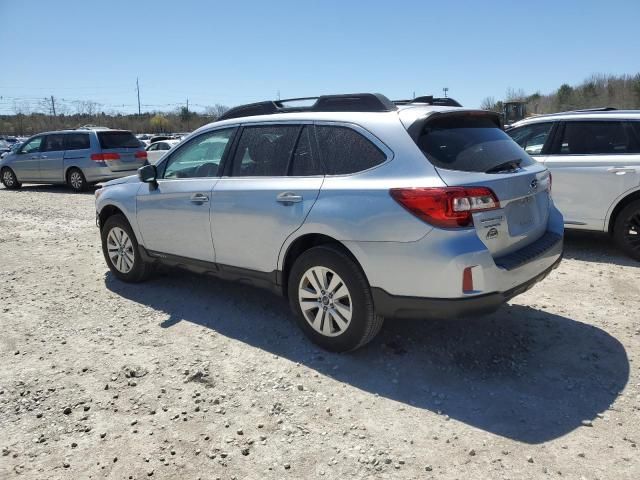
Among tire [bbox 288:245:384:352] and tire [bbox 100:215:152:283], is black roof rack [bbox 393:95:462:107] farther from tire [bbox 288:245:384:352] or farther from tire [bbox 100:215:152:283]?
tire [bbox 100:215:152:283]

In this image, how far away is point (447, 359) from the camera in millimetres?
3738

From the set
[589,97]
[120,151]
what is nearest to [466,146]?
[120,151]

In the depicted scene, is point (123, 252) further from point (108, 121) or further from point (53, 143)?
point (108, 121)

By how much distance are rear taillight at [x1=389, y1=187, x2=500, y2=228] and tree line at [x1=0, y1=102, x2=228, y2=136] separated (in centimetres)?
6894

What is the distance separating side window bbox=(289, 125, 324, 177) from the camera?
3.84 metres

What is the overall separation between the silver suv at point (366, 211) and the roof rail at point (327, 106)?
0.01 meters

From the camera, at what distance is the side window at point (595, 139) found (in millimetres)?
6113

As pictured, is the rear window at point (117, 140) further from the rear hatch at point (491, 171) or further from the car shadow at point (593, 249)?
the rear hatch at point (491, 171)

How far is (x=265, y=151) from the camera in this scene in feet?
13.9

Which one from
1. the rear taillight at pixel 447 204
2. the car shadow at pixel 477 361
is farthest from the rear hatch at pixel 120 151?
the rear taillight at pixel 447 204

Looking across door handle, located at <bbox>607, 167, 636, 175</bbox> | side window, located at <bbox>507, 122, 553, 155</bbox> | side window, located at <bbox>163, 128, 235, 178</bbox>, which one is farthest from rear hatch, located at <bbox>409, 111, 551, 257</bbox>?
side window, located at <bbox>507, 122, 553, 155</bbox>

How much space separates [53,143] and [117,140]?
83.1 inches

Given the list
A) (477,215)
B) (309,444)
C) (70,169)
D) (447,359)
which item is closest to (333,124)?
(477,215)

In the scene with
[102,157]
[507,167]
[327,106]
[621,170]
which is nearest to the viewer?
[507,167]
